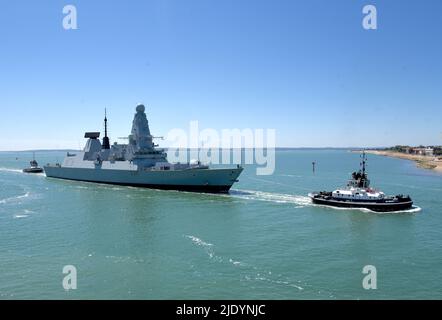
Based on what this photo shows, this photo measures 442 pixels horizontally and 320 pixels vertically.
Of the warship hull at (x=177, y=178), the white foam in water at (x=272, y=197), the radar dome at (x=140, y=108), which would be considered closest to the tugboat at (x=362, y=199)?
the white foam in water at (x=272, y=197)

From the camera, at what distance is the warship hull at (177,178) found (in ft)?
167

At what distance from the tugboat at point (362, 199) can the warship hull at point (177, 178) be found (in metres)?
12.9

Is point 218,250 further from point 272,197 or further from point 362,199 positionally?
point 272,197

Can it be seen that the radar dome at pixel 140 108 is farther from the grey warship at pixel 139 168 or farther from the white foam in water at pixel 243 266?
A: the white foam in water at pixel 243 266

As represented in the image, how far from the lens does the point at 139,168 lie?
58.2m

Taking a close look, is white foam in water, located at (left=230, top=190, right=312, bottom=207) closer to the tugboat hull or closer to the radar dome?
the tugboat hull

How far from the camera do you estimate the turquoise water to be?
18.1 meters

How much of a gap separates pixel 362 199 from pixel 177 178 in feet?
80.2

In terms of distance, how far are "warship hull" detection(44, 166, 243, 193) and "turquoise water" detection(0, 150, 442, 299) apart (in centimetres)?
799
